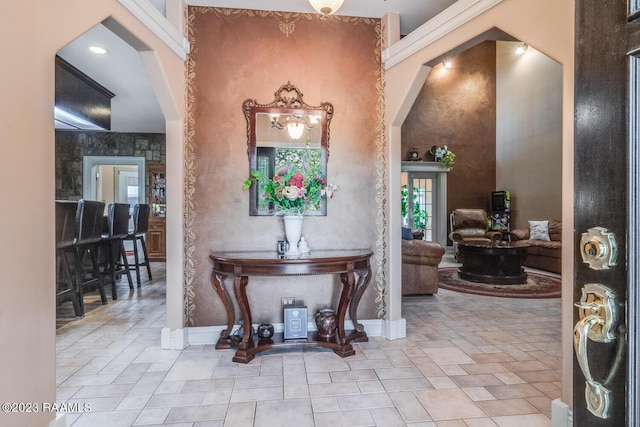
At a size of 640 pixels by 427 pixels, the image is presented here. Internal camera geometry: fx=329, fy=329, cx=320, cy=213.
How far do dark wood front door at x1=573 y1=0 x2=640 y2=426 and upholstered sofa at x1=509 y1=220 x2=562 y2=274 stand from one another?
646cm

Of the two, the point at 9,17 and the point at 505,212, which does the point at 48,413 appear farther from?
the point at 505,212

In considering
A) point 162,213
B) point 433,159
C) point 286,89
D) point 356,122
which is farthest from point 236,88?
point 433,159

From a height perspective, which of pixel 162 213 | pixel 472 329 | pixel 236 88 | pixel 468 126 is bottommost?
pixel 472 329

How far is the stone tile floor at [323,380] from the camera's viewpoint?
189cm

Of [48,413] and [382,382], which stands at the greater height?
[48,413]

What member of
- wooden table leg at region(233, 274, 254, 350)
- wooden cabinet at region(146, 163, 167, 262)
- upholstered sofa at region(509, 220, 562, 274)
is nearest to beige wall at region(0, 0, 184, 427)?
wooden table leg at region(233, 274, 254, 350)

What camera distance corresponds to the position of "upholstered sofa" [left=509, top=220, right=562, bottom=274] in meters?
6.04

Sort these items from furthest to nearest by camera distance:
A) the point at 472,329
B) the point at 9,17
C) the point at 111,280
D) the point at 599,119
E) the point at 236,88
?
1. the point at 111,280
2. the point at 472,329
3. the point at 236,88
4. the point at 9,17
5. the point at 599,119

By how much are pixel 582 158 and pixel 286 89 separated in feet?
9.00

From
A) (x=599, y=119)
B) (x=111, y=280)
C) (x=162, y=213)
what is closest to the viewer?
(x=599, y=119)

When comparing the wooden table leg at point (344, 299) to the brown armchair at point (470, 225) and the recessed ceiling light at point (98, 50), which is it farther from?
the brown armchair at point (470, 225)

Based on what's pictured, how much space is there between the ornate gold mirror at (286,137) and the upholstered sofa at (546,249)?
508 cm

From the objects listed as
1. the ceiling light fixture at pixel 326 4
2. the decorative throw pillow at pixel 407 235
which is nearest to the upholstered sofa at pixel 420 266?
the decorative throw pillow at pixel 407 235

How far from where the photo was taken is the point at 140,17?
2.17m
